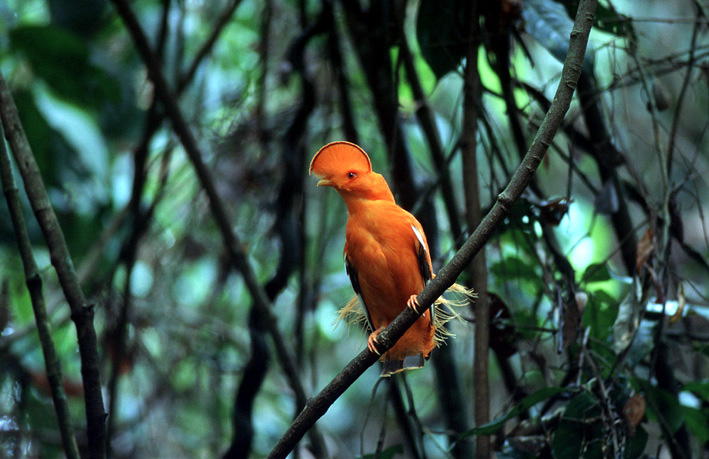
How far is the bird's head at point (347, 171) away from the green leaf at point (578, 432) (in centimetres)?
100

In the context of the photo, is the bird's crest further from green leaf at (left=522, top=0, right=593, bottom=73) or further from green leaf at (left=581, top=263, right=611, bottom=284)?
green leaf at (left=581, top=263, right=611, bottom=284)

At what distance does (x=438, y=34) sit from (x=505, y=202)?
1.31 meters

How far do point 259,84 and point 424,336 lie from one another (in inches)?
87.5

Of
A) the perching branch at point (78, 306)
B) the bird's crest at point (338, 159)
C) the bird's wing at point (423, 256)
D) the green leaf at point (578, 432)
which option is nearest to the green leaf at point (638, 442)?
the green leaf at point (578, 432)

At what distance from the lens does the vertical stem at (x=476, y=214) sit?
2.21 meters

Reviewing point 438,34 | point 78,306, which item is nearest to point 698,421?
point 438,34

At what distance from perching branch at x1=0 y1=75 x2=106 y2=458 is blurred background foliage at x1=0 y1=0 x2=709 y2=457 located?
32.3 inches

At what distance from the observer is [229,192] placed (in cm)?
392

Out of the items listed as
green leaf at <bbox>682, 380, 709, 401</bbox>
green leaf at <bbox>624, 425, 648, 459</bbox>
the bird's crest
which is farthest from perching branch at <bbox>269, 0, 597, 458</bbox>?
green leaf at <bbox>682, 380, 709, 401</bbox>

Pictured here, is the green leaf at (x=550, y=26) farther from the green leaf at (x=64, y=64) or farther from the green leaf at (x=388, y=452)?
the green leaf at (x=64, y=64)

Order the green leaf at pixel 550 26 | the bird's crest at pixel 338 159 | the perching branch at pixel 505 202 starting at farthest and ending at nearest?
the green leaf at pixel 550 26, the bird's crest at pixel 338 159, the perching branch at pixel 505 202

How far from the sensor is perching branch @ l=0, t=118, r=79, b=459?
1.83 metres

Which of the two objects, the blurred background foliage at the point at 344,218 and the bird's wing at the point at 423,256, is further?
the blurred background foliage at the point at 344,218

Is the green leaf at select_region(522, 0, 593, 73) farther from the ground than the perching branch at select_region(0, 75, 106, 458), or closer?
farther from the ground
